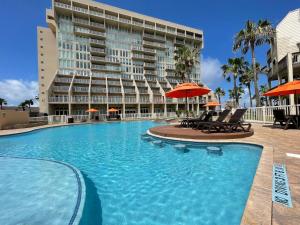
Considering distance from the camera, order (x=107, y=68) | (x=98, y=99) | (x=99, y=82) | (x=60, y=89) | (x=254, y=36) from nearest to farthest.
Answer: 1. (x=254, y=36)
2. (x=60, y=89)
3. (x=98, y=99)
4. (x=99, y=82)
5. (x=107, y=68)

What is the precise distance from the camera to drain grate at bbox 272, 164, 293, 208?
7.44 ft

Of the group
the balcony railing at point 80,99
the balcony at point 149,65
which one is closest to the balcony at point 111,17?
the balcony at point 149,65

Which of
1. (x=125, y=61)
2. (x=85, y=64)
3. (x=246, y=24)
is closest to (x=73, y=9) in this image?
(x=85, y=64)

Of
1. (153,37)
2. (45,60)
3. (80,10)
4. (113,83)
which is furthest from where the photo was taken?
(153,37)

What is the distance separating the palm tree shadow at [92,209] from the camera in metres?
2.61

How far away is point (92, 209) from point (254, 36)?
73.6 ft

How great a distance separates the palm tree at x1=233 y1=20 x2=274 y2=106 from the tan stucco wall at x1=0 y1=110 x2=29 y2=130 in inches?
1017

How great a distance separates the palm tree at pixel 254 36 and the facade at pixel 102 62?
21.4m

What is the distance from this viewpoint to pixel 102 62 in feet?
136

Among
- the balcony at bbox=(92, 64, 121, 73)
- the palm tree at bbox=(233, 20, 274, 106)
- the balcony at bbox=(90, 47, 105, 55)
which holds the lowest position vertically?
the palm tree at bbox=(233, 20, 274, 106)

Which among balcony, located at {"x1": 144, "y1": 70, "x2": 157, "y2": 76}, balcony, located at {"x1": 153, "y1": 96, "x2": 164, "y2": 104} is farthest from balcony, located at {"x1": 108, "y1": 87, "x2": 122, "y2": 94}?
balcony, located at {"x1": 144, "y1": 70, "x2": 157, "y2": 76}

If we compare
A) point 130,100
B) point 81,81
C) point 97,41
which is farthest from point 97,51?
point 130,100

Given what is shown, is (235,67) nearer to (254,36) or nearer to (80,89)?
(254,36)

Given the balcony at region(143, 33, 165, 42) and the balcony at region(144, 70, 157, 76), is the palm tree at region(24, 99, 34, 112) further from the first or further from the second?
the balcony at region(143, 33, 165, 42)
